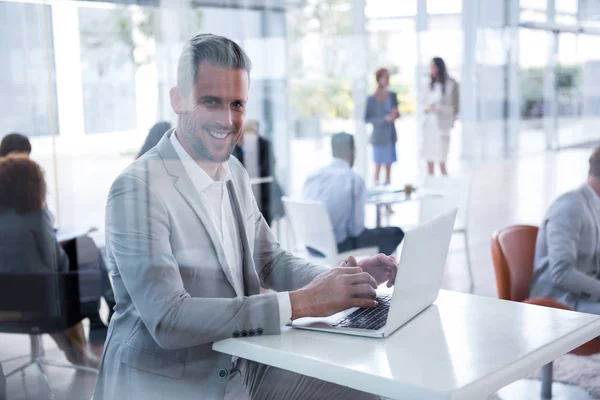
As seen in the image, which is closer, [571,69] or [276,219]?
[276,219]

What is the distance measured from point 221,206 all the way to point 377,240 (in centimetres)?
239

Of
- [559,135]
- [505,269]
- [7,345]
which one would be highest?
[559,135]

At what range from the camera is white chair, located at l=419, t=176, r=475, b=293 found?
3.91 meters

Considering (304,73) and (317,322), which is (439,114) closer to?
(304,73)

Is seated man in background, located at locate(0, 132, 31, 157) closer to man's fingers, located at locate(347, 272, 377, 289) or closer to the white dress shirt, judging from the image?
the white dress shirt

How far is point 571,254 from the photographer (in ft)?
9.09

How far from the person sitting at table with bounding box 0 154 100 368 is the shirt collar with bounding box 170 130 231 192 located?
1.04 meters

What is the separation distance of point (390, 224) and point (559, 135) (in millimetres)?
1235

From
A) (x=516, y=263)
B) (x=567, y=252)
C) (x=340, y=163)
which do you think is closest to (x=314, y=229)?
(x=340, y=163)

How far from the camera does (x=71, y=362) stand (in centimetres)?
319

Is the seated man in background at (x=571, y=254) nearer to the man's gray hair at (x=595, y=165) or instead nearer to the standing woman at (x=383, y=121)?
the man's gray hair at (x=595, y=165)

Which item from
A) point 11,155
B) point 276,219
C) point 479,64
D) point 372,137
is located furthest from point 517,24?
point 11,155

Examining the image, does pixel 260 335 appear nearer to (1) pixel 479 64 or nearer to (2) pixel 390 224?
(2) pixel 390 224

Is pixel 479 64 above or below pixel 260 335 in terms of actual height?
above
